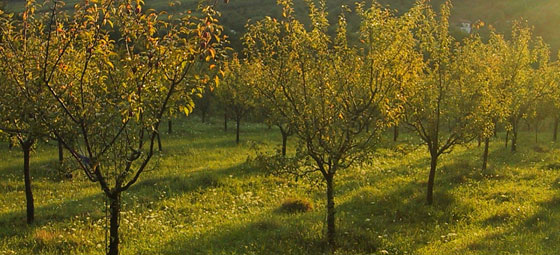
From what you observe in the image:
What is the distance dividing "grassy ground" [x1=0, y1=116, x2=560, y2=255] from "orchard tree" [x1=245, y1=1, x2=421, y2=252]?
5.34ft

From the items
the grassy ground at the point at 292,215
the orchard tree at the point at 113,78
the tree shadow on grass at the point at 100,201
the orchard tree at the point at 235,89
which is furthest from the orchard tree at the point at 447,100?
the orchard tree at the point at 235,89

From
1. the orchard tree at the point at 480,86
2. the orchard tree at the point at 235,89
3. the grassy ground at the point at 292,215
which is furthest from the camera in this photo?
the orchard tree at the point at 235,89

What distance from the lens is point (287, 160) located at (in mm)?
14992

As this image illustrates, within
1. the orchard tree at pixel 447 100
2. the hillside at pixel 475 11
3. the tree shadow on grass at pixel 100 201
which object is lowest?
the tree shadow on grass at pixel 100 201

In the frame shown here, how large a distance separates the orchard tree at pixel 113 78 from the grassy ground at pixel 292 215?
190 cm

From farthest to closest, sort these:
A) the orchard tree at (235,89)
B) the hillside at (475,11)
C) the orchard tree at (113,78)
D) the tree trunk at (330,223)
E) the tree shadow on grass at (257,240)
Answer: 1. the hillside at (475,11)
2. the orchard tree at (235,89)
3. the tree shadow on grass at (257,240)
4. the tree trunk at (330,223)
5. the orchard tree at (113,78)

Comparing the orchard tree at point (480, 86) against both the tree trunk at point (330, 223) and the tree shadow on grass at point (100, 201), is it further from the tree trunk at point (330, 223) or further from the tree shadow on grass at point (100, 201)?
the tree shadow on grass at point (100, 201)

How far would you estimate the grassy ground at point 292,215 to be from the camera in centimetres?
1551

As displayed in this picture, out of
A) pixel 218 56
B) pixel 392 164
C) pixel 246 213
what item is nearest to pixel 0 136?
pixel 246 213

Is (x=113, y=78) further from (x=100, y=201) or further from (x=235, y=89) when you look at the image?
(x=235, y=89)

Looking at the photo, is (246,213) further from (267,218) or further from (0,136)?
(0,136)

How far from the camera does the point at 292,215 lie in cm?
1967

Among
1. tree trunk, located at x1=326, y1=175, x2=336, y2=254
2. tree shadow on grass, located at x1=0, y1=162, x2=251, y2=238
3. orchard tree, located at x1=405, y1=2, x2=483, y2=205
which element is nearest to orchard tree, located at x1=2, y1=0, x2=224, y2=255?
tree trunk, located at x1=326, y1=175, x2=336, y2=254

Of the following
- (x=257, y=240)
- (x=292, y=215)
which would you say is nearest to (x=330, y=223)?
(x=257, y=240)
